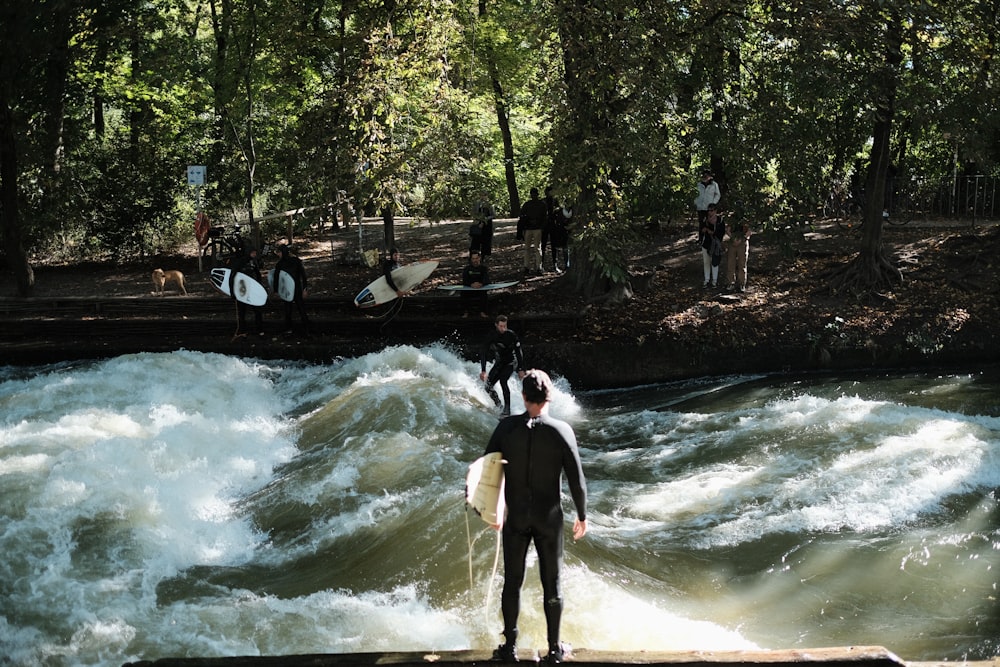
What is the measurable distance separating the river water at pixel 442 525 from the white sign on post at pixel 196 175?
731 centimetres

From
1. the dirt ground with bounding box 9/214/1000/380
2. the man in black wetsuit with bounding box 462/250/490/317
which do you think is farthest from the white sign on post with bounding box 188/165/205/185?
the man in black wetsuit with bounding box 462/250/490/317

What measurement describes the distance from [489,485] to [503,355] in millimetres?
7712

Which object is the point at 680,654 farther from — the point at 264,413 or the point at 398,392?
the point at 264,413

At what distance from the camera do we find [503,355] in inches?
546

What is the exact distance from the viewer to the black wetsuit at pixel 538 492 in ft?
19.9

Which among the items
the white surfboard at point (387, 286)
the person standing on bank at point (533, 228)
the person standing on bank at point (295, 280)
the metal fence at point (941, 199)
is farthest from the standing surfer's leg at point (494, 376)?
the metal fence at point (941, 199)

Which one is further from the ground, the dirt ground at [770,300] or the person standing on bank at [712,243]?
the person standing on bank at [712,243]

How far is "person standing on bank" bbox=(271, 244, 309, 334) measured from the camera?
59.3 feet

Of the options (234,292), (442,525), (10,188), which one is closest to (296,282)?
(234,292)

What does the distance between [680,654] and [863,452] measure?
21.5 ft

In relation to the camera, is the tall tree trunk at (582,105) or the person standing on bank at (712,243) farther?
the person standing on bank at (712,243)

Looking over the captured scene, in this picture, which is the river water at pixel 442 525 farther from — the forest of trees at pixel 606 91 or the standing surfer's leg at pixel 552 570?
the forest of trees at pixel 606 91

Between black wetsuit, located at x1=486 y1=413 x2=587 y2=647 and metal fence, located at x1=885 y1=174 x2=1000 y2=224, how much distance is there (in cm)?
2061

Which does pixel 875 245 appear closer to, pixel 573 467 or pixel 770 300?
pixel 770 300
